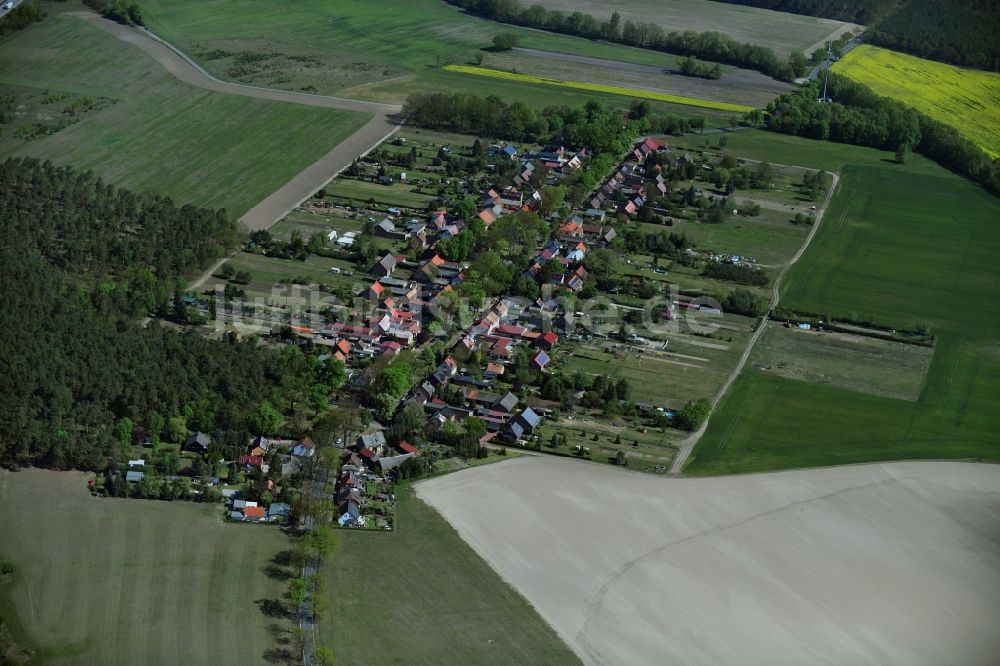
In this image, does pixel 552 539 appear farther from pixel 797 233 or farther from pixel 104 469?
pixel 797 233

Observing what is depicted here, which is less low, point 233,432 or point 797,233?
point 797,233

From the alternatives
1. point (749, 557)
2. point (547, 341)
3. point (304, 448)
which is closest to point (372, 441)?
point (304, 448)

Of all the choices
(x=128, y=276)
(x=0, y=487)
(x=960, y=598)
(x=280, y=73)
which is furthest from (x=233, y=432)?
(x=280, y=73)

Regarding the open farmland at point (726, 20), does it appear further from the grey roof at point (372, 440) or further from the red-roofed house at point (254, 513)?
the red-roofed house at point (254, 513)

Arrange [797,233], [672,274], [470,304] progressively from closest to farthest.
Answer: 1. [470,304]
2. [672,274]
3. [797,233]

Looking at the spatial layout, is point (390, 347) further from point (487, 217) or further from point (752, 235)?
point (752, 235)

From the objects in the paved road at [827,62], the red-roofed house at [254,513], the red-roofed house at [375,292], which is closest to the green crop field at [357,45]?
the paved road at [827,62]
